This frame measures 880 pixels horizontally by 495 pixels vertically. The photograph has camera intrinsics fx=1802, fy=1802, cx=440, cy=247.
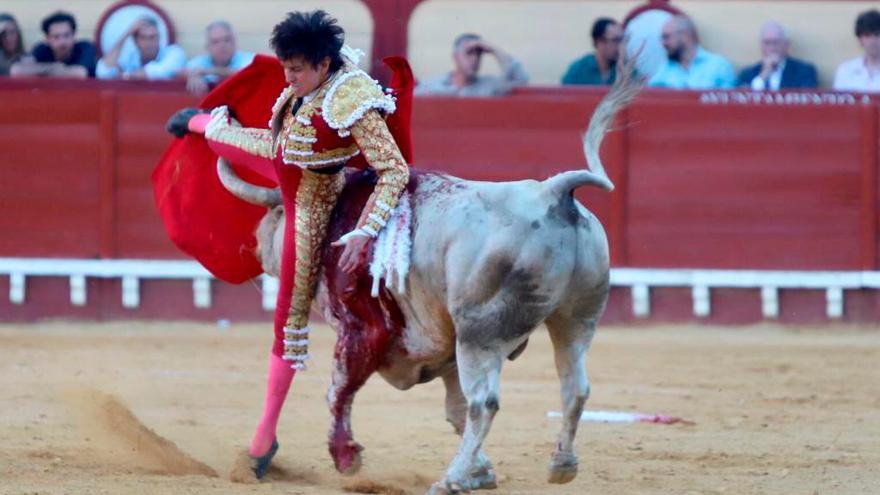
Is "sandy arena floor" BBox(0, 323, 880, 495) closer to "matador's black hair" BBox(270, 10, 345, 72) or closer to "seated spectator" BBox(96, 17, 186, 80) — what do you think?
"matador's black hair" BBox(270, 10, 345, 72)

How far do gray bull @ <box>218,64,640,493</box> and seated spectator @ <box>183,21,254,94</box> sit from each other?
4.56m

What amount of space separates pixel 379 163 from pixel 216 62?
4.81 meters

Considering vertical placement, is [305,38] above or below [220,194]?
above

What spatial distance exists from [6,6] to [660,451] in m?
5.64

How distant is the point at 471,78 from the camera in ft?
30.0

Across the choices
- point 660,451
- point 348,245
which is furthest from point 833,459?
point 348,245

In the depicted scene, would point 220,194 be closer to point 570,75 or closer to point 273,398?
point 273,398

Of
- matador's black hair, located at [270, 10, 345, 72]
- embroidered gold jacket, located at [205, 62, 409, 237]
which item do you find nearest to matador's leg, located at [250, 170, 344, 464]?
embroidered gold jacket, located at [205, 62, 409, 237]

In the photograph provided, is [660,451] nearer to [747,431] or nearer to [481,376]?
[747,431]

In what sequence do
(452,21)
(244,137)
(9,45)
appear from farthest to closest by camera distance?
(452,21), (9,45), (244,137)

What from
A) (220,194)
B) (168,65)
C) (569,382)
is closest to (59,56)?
(168,65)

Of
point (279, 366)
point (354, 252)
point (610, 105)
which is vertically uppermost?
point (610, 105)

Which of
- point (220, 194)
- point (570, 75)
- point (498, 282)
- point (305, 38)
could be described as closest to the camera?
point (498, 282)

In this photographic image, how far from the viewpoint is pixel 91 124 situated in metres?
9.14
